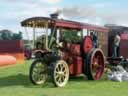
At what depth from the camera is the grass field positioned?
1237 centimetres

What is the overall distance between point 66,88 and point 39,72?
154 centimetres

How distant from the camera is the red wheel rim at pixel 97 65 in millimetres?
16203

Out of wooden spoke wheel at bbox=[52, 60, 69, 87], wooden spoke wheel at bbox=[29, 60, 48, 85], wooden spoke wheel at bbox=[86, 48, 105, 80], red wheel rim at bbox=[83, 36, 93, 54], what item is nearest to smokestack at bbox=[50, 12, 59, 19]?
red wheel rim at bbox=[83, 36, 93, 54]

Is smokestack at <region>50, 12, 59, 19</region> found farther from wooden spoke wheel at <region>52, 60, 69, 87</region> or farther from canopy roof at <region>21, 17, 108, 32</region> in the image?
wooden spoke wheel at <region>52, 60, 69, 87</region>

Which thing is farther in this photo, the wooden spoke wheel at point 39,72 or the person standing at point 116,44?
the person standing at point 116,44

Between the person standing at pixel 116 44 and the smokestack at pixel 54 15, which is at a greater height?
the smokestack at pixel 54 15

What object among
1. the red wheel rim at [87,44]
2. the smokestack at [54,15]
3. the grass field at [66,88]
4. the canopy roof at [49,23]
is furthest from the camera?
the red wheel rim at [87,44]

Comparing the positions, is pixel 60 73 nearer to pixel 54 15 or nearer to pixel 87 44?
pixel 87 44

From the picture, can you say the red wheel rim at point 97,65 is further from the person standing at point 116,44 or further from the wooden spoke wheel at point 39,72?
the person standing at point 116,44

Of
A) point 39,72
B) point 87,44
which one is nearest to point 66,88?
point 39,72

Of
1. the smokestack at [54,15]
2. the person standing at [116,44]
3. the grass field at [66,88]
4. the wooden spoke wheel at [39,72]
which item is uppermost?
the smokestack at [54,15]

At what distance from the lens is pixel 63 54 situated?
15.0 meters

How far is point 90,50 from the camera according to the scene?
16.1 metres

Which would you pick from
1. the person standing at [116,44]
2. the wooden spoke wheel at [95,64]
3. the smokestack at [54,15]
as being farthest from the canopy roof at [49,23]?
the person standing at [116,44]
